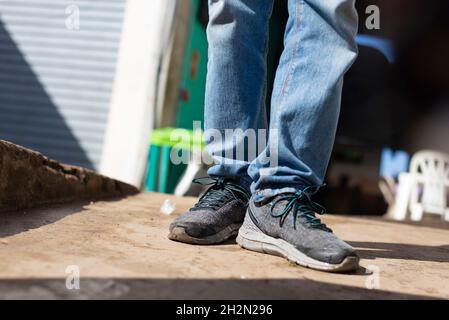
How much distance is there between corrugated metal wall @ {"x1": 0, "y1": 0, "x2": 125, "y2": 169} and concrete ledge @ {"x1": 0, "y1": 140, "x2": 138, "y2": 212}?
2352 millimetres

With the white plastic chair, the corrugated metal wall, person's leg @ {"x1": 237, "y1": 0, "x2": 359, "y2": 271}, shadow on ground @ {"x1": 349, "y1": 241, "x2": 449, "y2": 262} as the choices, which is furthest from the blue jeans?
the white plastic chair

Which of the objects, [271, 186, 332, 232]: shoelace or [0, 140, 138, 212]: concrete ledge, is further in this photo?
[0, 140, 138, 212]: concrete ledge

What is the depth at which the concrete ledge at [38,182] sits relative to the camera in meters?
1.70

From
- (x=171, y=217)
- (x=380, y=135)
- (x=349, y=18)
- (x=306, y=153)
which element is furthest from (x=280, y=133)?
(x=380, y=135)

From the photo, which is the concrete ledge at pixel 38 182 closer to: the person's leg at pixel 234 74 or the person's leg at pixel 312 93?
the person's leg at pixel 234 74

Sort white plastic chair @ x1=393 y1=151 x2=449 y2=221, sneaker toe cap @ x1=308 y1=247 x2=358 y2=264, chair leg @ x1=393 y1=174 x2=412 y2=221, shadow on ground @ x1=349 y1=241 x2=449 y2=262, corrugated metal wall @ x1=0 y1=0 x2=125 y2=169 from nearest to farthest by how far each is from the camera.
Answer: sneaker toe cap @ x1=308 y1=247 x2=358 y2=264
shadow on ground @ x1=349 y1=241 x2=449 y2=262
corrugated metal wall @ x1=0 y1=0 x2=125 y2=169
white plastic chair @ x1=393 y1=151 x2=449 y2=221
chair leg @ x1=393 y1=174 x2=412 y2=221

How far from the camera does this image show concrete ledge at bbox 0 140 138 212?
1702 mm

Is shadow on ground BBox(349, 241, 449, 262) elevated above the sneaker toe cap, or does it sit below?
below

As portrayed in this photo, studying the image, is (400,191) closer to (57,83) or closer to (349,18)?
(57,83)

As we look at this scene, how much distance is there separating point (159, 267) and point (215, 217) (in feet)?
1.46

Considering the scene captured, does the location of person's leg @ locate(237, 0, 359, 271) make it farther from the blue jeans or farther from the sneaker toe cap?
the sneaker toe cap

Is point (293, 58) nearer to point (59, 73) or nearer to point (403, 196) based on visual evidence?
point (59, 73)

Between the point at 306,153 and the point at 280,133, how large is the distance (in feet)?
0.29
